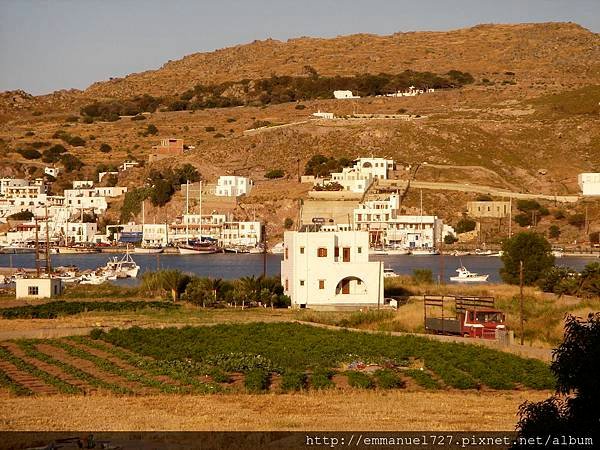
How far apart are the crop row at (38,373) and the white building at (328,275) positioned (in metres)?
13.8

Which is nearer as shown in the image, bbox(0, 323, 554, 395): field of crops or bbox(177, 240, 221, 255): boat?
bbox(0, 323, 554, 395): field of crops

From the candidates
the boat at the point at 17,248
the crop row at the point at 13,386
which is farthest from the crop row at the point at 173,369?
the boat at the point at 17,248

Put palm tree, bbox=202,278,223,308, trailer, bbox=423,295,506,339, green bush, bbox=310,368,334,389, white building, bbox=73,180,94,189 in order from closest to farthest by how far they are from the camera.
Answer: green bush, bbox=310,368,334,389 < trailer, bbox=423,295,506,339 < palm tree, bbox=202,278,223,308 < white building, bbox=73,180,94,189

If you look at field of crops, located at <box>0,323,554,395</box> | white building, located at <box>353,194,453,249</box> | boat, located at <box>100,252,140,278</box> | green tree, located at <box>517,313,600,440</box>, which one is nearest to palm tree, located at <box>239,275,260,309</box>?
field of crops, located at <box>0,323,554,395</box>

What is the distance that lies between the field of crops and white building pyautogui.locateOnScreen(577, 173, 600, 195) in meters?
67.1

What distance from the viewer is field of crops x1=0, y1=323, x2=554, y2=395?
22594 millimetres

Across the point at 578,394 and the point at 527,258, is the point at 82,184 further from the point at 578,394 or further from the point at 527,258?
the point at 578,394

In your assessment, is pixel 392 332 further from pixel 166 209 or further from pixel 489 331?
pixel 166 209

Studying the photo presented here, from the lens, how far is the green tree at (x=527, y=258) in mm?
48219

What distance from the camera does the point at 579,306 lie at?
3600 centimetres

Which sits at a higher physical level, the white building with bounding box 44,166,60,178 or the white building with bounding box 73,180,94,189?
the white building with bounding box 44,166,60,178

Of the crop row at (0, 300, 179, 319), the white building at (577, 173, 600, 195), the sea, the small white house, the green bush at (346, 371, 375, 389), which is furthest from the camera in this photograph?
the white building at (577, 173, 600, 195)

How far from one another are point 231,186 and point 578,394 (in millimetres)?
87668

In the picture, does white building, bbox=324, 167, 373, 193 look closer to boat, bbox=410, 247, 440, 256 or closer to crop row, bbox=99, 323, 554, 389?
boat, bbox=410, 247, 440, 256
